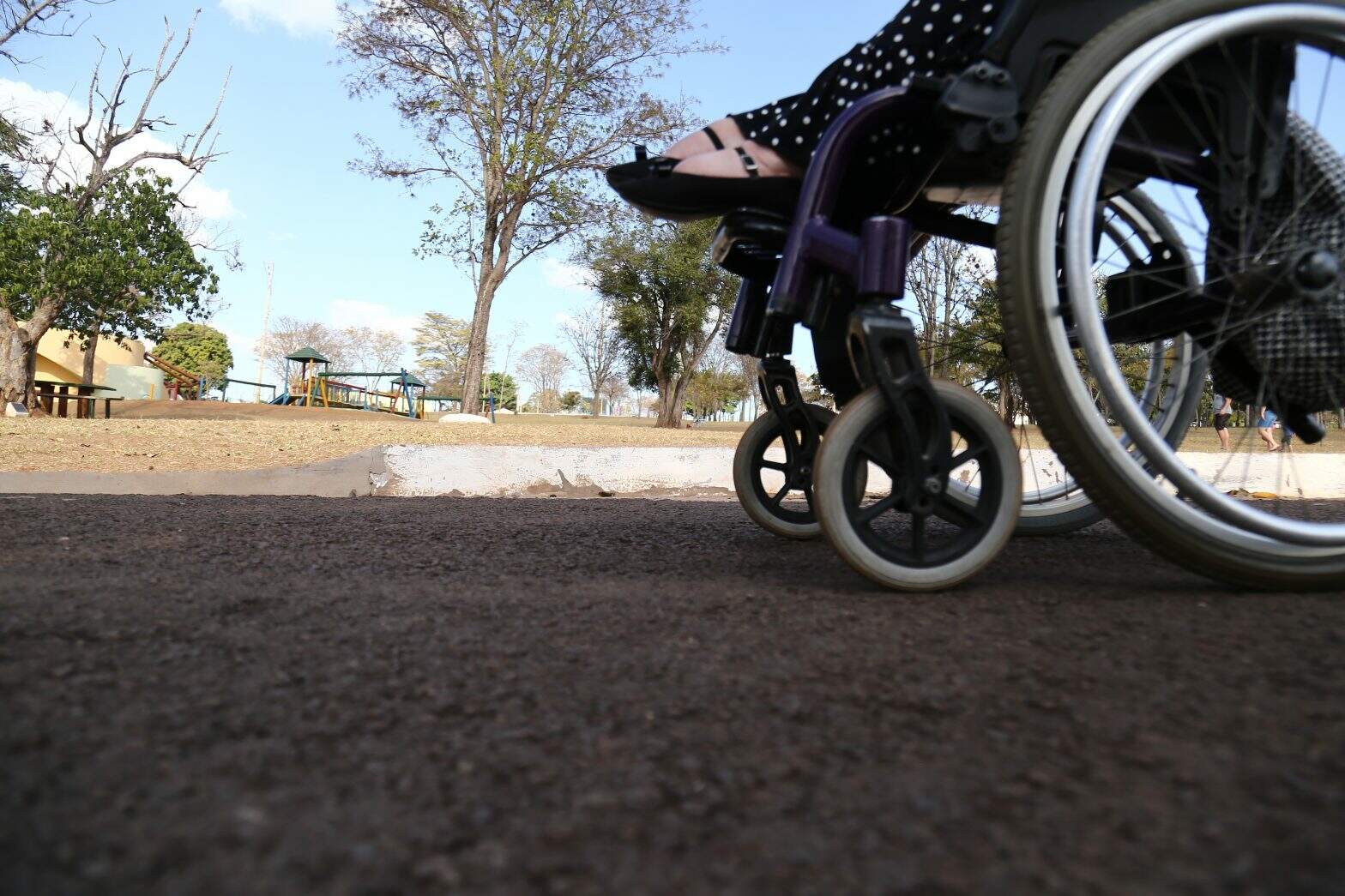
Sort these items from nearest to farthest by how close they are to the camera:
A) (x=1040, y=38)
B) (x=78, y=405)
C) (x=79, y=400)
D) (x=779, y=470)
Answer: (x=1040, y=38), (x=779, y=470), (x=79, y=400), (x=78, y=405)

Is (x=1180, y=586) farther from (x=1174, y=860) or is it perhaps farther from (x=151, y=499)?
(x=151, y=499)

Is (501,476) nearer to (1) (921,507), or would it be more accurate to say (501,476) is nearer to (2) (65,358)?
(1) (921,507)

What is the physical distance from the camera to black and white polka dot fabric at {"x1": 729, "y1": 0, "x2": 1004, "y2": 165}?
1.70 meters

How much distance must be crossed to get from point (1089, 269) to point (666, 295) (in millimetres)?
22876

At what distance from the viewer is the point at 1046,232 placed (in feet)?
4.54

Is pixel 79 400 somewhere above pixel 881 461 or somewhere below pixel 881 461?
above

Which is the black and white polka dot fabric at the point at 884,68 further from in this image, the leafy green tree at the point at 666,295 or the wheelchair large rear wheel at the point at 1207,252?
the leafy green tree at the point at 666,295

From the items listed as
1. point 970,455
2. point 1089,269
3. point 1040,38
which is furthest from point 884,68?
point 970,455

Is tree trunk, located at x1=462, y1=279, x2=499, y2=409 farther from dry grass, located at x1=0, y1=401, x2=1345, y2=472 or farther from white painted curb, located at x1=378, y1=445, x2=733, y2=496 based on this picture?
white painted curb, located at x1=378, y1=445, x2=733, y2=496

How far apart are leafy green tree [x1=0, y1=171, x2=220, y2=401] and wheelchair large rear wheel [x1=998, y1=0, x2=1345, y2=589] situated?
59.2 feet

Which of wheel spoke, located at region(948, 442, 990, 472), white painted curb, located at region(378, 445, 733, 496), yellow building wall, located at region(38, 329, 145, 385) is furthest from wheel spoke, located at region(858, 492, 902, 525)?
yellow building wall, located at region(38, 329, 145, 385)

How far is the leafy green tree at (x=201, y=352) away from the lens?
46875 mm

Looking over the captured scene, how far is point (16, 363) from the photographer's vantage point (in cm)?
1527

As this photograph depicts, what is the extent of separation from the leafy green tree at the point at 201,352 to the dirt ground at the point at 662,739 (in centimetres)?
5068
